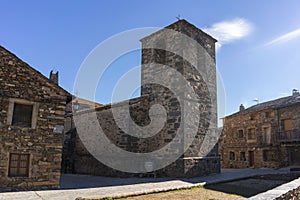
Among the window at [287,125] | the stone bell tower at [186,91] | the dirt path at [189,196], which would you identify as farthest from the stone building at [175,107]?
the window at [287,125]

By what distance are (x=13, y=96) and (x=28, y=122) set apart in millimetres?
942

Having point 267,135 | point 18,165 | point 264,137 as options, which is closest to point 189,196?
point 18,165

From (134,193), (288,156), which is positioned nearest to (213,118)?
(134,193)

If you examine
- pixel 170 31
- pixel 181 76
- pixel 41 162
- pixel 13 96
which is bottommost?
pixel 41 162

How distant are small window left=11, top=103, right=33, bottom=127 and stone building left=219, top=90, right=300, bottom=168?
18.6 metres

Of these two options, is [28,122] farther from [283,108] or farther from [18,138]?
[283,108]

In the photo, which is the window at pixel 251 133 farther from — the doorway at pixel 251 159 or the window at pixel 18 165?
the window at pixel 18 165

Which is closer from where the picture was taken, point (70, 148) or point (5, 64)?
point (5, 64)

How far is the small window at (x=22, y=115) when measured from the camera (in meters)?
7.96

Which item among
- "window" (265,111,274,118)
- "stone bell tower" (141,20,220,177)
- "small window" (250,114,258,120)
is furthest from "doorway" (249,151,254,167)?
"stone bell tower" (141,20,220,177)

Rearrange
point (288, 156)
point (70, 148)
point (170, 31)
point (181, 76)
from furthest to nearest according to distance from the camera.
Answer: point (288, 156)
point (70, 148)
point (170, 31)
point (181, 76)

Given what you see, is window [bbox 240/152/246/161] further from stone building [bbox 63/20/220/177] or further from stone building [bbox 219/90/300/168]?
stone building [bbox 63/20/220/177]

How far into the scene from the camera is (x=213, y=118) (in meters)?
13.1

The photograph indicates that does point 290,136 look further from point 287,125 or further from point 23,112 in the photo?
point 23,112
